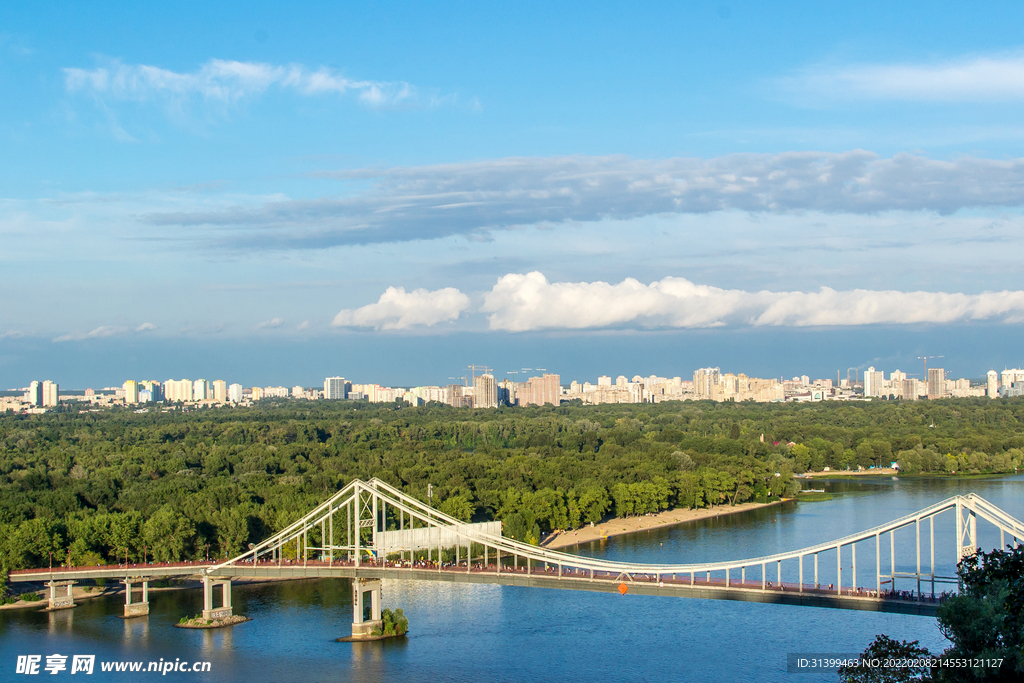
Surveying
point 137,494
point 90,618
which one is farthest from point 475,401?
point 90,618

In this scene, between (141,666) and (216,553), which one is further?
(216,553)

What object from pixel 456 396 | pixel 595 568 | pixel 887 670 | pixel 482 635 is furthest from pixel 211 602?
pixel 456 396

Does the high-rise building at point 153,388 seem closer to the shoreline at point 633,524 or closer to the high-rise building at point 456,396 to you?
the high-rise building at point 456,396

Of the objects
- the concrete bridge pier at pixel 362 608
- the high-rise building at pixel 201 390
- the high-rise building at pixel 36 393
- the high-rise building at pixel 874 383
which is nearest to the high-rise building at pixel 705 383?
the high-rise building at pixel 874 383

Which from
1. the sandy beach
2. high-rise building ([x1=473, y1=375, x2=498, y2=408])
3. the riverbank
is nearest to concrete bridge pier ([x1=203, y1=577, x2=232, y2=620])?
the riverbank

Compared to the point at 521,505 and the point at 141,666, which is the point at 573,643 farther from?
the point at 521,505

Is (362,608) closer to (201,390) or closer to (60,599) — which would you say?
(60,599)
